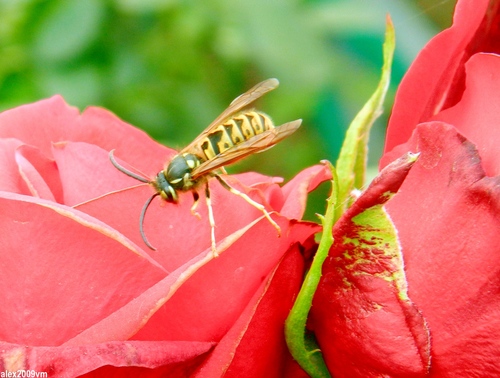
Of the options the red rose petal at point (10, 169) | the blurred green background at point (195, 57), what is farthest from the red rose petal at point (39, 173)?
the blurred green background at point (195, 57)

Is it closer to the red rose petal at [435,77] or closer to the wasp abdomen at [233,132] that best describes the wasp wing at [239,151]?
the wasp abdomen at [233,132]

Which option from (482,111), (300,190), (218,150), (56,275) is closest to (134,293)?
(56,275)

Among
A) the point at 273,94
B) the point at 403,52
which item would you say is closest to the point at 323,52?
the point at 403,52

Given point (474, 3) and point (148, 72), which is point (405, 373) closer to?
point (474, 3)

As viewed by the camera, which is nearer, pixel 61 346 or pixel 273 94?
pixel 61 346

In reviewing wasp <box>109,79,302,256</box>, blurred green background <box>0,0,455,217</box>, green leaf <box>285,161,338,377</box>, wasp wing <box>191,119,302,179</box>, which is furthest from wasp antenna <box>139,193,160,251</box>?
blurred green background <box>0,0,455,217</box>

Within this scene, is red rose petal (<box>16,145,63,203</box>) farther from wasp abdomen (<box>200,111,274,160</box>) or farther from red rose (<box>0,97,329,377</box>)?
wasp abdomen (<box>200,111,274,160</box>)
